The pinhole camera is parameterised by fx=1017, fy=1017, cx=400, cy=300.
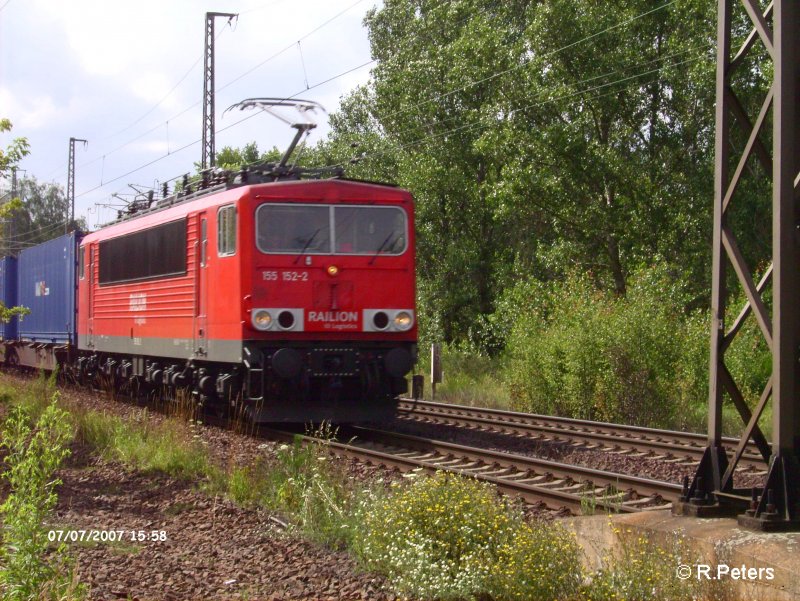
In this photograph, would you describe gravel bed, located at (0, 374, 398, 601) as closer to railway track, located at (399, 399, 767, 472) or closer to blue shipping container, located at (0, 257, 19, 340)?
railway track, located at (399, 399, 767, 472)

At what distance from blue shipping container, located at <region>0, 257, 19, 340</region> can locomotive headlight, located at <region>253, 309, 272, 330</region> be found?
57.6ft

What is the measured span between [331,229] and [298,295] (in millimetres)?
1017

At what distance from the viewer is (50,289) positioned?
2336cm

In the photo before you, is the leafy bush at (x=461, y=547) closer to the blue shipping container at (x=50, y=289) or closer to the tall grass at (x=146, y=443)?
the tall grass at (x=146, y=443)

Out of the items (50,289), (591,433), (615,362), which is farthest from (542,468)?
(50,289)

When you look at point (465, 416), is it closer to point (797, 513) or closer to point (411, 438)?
point (411, 438)

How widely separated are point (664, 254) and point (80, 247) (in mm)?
13187

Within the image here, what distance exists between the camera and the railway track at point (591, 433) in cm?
1141

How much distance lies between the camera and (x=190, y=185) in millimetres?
16094

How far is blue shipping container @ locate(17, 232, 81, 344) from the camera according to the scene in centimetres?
2142

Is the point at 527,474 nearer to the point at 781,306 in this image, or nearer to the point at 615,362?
the point at 781,306

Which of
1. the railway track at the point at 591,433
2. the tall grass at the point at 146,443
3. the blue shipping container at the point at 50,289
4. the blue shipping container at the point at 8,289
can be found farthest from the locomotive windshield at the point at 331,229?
the blue shipping container at the point at 8,289

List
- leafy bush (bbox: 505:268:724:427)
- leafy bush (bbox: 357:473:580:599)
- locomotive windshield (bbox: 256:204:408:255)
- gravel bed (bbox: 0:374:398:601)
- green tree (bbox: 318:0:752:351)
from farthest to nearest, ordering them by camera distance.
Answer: green tree (bbox: 318:0:752:351) < leafy bush (bbox: 505:268:724:427) < locomotive windshield (bbox: 256:204:408:255) < gravel bed (bbox: 0:374:398:601) < leafy bush (bbox: 357:473:580:599)

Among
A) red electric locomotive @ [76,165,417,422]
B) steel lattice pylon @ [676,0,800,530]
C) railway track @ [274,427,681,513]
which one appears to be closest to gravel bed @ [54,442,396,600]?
railway track @ [274,427,681,513]
